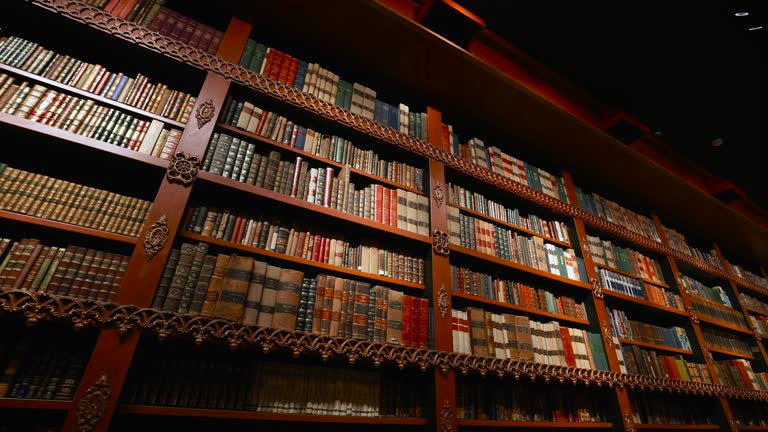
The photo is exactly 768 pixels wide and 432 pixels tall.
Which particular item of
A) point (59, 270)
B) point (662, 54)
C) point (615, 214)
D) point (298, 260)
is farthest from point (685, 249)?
point (59, 270)

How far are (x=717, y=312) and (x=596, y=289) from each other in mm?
2024

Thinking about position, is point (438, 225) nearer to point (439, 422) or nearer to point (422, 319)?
point (422, 319)

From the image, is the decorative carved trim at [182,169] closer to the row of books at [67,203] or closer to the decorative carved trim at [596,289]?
the row of books at [67,203]

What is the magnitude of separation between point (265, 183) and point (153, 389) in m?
1.02

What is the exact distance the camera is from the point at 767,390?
3.46 meters

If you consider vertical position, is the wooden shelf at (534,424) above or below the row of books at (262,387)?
below

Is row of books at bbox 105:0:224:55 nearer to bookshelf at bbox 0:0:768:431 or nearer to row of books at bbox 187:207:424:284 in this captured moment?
bookshelf at bbox 0:0:768:431

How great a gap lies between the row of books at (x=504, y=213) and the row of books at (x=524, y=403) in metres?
1.15

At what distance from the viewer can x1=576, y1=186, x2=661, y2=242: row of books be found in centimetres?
329

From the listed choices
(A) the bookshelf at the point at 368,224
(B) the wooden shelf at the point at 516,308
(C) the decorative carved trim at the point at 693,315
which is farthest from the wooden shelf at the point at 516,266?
(C) the decorative carved trim at the point at 693,315

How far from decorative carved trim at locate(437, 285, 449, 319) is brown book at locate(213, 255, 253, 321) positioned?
3.38 ft

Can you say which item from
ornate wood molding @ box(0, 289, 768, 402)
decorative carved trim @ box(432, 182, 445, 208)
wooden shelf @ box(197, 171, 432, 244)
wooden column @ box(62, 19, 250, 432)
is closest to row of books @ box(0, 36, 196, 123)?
wooden column @ box(62, 19, 250, 432)

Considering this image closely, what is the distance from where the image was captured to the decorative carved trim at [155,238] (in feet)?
Answer: 4.71

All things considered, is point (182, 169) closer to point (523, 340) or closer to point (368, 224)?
point (368, 224)
